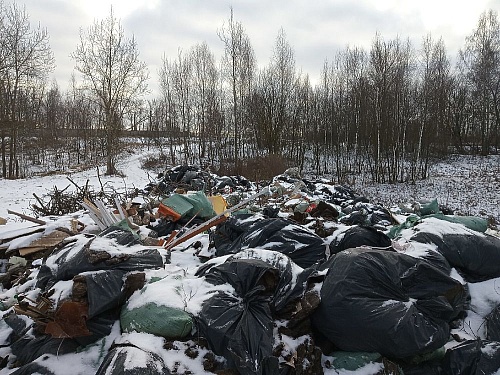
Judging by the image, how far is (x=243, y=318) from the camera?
210 centimetres

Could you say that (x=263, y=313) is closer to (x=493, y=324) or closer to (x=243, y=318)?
(x=243, y=318)

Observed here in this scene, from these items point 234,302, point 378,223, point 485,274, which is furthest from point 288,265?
point 378,223

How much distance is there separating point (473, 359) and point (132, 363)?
210 cm

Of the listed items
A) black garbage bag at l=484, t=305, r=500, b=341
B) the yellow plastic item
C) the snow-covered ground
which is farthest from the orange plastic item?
the snow-covered ground

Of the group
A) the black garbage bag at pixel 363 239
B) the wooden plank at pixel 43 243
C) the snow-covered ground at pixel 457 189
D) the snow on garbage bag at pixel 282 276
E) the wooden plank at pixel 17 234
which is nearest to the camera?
the snow on garbage bag at pixel 282 276

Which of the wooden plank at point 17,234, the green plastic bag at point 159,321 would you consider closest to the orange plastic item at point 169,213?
the wooden plank at point 17,234

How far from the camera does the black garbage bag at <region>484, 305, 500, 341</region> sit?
2.41 metres

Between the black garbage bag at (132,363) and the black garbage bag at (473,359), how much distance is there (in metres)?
1.80

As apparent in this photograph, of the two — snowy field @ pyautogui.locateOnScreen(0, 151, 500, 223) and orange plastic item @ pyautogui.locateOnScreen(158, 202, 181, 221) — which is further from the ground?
orange plastic item @ pyautogui.locateOnScreen(158, 202, 181, 221)

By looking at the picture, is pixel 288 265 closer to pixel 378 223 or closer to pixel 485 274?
pixel 485 274

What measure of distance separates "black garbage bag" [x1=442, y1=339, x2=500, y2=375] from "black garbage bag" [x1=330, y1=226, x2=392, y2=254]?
985 mm

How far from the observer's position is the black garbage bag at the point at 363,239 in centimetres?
307

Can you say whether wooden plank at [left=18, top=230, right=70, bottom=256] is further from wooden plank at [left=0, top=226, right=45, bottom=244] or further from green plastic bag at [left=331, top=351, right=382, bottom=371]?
green plastic bag at [left=331, top=351, right=382, bottom=371]

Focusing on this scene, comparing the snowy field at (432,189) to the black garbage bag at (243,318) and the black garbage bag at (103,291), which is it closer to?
the black garbage bag at (103,291)
